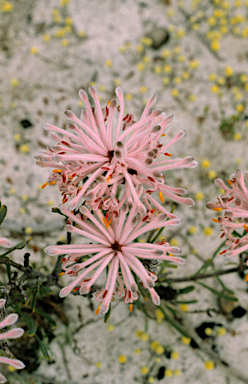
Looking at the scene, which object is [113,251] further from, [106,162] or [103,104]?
[103,104]

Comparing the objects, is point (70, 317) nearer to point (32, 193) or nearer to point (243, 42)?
point (32, 193)

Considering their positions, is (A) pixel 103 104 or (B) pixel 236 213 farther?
(A) pixel 103 104

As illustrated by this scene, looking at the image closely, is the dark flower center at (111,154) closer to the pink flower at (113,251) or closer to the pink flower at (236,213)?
the pink flower at (113,251)

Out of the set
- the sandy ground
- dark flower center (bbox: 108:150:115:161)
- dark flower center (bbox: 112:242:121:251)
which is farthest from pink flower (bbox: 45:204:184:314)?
the sandy ground

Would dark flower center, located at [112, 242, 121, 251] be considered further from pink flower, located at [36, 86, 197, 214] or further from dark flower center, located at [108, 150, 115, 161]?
dark flower center, located at [108, 150, 115, 161]

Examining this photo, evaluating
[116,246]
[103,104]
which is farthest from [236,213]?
[103,104]

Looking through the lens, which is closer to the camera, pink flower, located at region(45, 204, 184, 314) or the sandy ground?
pink flower, located at region(45, 204, 184, 314)

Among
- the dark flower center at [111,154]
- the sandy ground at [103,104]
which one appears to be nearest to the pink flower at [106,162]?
the dark flower center at [111,154]
